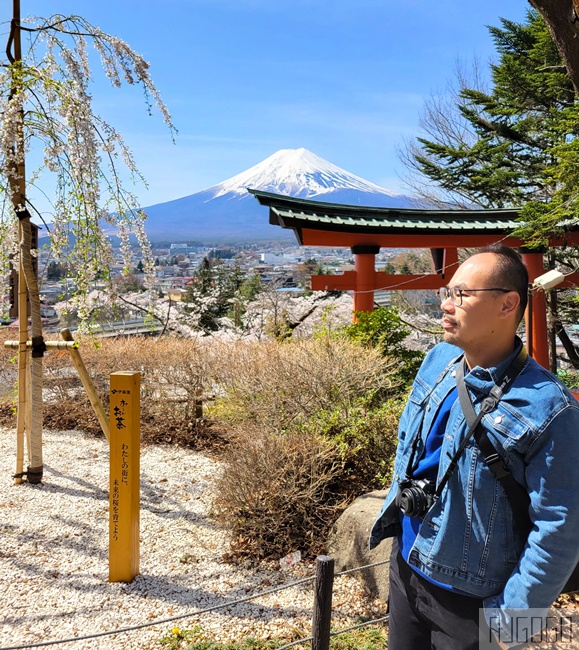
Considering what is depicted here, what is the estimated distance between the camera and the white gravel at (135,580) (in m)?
2.95

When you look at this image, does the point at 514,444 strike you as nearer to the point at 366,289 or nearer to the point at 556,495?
the point at 556,495

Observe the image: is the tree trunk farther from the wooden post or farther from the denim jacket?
the wooden post

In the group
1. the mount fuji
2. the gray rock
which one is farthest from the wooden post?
the mount fuji

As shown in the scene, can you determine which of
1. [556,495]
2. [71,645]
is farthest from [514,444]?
[71,645]

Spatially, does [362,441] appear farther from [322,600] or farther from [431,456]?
[431,456]

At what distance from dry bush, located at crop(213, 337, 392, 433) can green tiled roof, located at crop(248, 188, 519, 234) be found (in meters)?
2.29

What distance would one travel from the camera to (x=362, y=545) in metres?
3.25

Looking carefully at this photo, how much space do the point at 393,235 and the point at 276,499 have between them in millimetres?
5651

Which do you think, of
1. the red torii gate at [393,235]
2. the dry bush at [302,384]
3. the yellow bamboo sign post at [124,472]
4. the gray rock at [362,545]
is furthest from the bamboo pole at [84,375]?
the red torii gate at [393,235]

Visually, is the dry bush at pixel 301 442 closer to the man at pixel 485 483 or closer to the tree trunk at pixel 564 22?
the man at pixel 485 483

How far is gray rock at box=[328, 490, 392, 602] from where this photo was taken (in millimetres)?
3131

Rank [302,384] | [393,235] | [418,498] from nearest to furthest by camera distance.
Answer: [418,498] < [302,384] < [393,235]

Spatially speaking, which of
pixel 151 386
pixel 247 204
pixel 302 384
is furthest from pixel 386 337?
pixel 247 204

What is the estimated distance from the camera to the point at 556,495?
1206 mm
